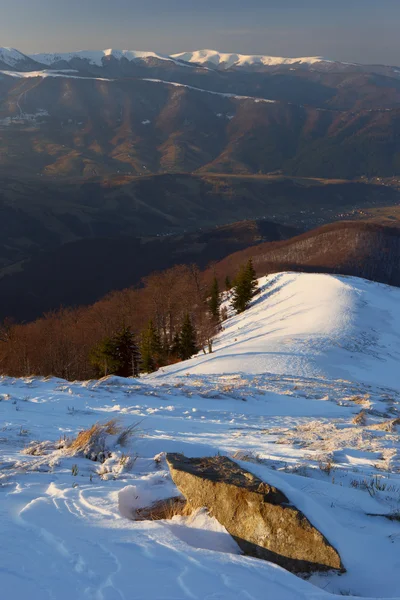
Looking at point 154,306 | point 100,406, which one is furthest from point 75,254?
point 100,406

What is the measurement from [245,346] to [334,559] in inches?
1057

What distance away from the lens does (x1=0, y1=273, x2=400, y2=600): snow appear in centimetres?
364

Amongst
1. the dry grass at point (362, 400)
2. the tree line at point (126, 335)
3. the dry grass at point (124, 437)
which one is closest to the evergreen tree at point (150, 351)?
the tree line at point (126, 335)

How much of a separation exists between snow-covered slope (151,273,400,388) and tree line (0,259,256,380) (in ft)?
15.2

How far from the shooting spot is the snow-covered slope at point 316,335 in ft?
81.9

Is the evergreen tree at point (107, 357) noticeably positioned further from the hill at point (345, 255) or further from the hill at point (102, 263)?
the hill at point (102, 263)

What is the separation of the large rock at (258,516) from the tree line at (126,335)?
33.1 m

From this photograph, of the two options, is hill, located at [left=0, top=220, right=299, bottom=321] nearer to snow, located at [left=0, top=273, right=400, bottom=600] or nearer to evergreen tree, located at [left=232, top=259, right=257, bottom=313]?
evergreen tree, located at [left=232, top=259, right=257, bottom=313]

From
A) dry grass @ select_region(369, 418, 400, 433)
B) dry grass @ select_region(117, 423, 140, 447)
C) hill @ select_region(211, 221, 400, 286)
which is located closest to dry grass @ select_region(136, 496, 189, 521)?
dry grass @ select_region(117, 423, 140, 447)

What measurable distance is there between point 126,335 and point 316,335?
1577cm

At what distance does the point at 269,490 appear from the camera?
4.47m

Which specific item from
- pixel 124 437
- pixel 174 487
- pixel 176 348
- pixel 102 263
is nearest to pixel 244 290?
pixel 176 348

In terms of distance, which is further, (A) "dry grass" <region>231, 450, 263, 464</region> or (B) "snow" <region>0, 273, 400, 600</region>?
(A) "dry grass" <region>231, 450, 263, 464</region>

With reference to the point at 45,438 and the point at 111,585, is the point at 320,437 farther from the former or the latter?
the point at 111,585
